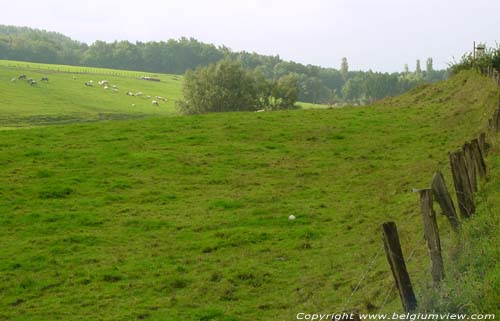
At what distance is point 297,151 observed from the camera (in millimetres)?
27812

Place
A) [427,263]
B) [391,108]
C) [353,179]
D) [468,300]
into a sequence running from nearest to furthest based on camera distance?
[468,300], [427,263], [353,179], [391,108]

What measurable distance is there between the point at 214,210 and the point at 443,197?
1064 cm

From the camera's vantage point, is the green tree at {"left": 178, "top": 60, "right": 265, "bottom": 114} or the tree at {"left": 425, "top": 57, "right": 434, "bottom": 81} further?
the tree at {"left": 425, "top": 57, "right": 434, "bottom": 81}

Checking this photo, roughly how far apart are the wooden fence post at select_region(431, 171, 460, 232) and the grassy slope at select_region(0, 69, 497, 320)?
0.78 meters

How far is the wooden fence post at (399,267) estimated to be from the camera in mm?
7355

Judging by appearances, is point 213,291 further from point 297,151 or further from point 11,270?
point 297,151

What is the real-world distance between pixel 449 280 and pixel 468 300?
31.7 inches

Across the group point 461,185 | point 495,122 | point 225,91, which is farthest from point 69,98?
point 461,185

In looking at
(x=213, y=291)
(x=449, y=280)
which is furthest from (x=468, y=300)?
(x=213, y=291)

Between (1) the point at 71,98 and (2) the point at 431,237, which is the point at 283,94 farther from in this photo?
(2) the point at 431,237

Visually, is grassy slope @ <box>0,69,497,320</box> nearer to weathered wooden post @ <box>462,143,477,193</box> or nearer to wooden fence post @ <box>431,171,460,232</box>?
wooden fence post @ <box>431,171,460,232</box>

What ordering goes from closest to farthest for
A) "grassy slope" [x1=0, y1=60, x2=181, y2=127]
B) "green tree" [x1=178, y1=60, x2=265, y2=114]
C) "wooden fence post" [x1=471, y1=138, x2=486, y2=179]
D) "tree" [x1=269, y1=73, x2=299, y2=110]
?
"wooden fence post" [x1=471, y1=138, x2=486, y2=179], "green tree" [x1=178, y1=60, x2=265, y2=114], "tree" [x1=269, y1=73, x2=299, y2=110], "grassy slope" [x1=0, y1=60, x2=181, y2=127]

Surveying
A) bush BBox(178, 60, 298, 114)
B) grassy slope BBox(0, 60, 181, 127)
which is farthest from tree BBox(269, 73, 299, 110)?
grassy slope BBox(0, 60, 181, 127)

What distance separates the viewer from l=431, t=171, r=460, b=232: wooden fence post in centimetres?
941
